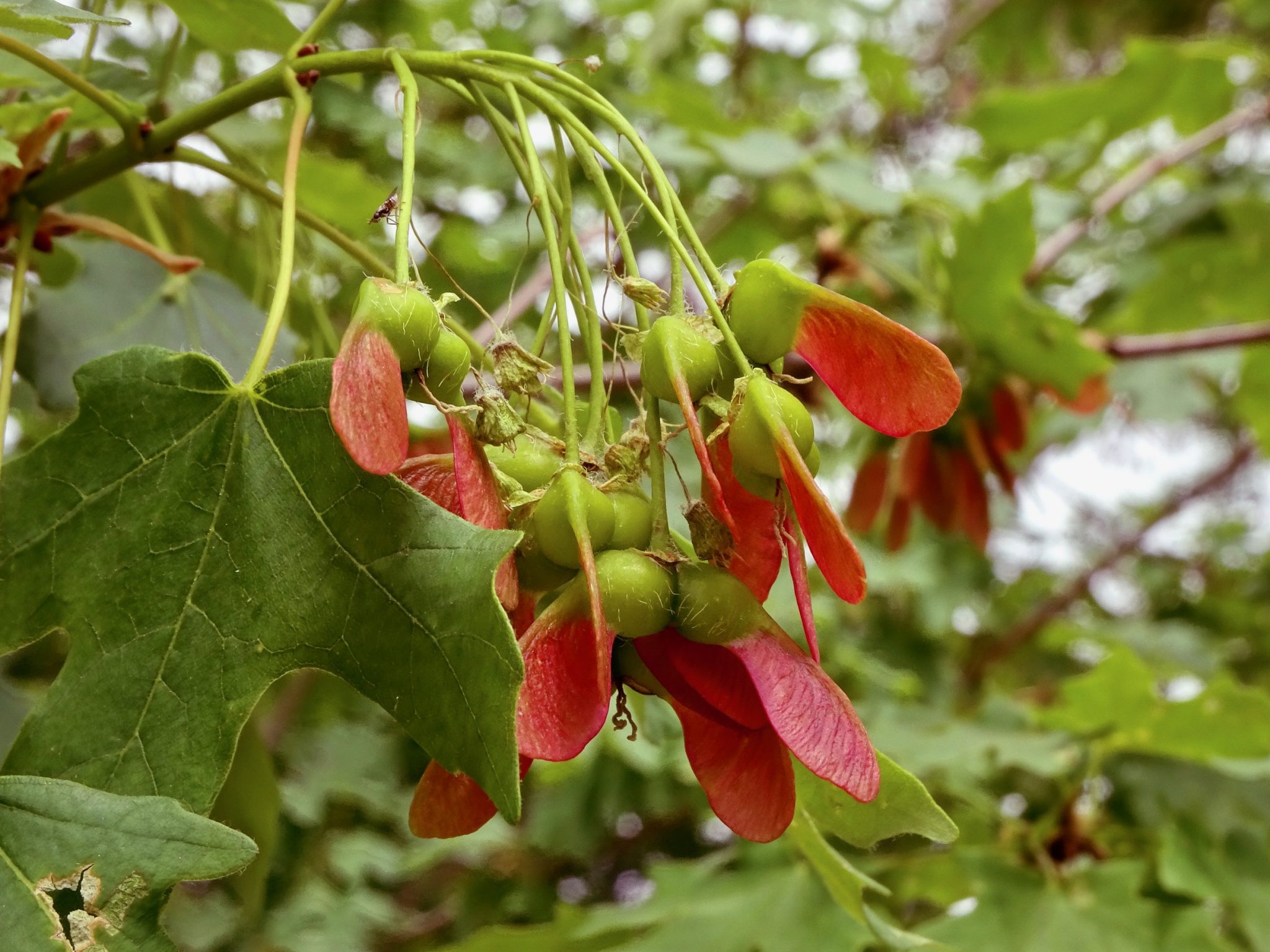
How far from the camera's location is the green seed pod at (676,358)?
0.48 metres

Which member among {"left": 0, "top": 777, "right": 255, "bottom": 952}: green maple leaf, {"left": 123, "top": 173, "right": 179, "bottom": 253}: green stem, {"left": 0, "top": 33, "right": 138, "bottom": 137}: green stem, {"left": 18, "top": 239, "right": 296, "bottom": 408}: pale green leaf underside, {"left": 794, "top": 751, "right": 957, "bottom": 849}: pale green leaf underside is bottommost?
{"left": 794, "top": 751, "right": 957, "bottom": 849}: pale green leaf underside

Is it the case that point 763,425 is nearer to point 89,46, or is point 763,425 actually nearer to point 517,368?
point 517,368

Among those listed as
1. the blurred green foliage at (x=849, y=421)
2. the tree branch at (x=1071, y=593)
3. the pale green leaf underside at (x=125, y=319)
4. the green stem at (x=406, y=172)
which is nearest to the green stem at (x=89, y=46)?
the blurred green foliage at (x=849, y=421)

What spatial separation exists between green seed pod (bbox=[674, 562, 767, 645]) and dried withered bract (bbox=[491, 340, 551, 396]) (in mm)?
111

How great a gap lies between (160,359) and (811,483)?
12.3 inches

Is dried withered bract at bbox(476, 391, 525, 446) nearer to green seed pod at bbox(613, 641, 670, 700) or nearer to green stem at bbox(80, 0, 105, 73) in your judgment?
green seed pod at bbox(613, 641, 670, 700)

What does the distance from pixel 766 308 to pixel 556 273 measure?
0.32 feet

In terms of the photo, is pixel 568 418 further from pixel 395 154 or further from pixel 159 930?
pixel 395 154

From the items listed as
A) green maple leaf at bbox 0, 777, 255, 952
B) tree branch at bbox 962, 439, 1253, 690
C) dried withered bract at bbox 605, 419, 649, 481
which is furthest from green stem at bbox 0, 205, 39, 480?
tree branch at bbox 962, 439, 1253, 690

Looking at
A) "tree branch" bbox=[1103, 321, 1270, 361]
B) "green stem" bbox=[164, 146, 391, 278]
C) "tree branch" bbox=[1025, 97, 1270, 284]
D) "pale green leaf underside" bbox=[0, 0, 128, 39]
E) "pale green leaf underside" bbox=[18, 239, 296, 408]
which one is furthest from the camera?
"tree branch" bbox=[1025, 97, 1270, 284]

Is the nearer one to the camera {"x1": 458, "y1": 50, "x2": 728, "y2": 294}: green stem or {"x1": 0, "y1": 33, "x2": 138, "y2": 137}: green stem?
A: {"x1": 458, "y1": 50, "x2": 728, "y2": 294}: green stem

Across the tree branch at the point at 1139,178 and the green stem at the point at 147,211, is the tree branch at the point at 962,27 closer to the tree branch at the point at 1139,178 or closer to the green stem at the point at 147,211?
the tree branch at the point at 1139,178

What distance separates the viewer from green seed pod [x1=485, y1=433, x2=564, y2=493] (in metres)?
0.50

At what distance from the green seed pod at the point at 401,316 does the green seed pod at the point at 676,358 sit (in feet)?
0.31
